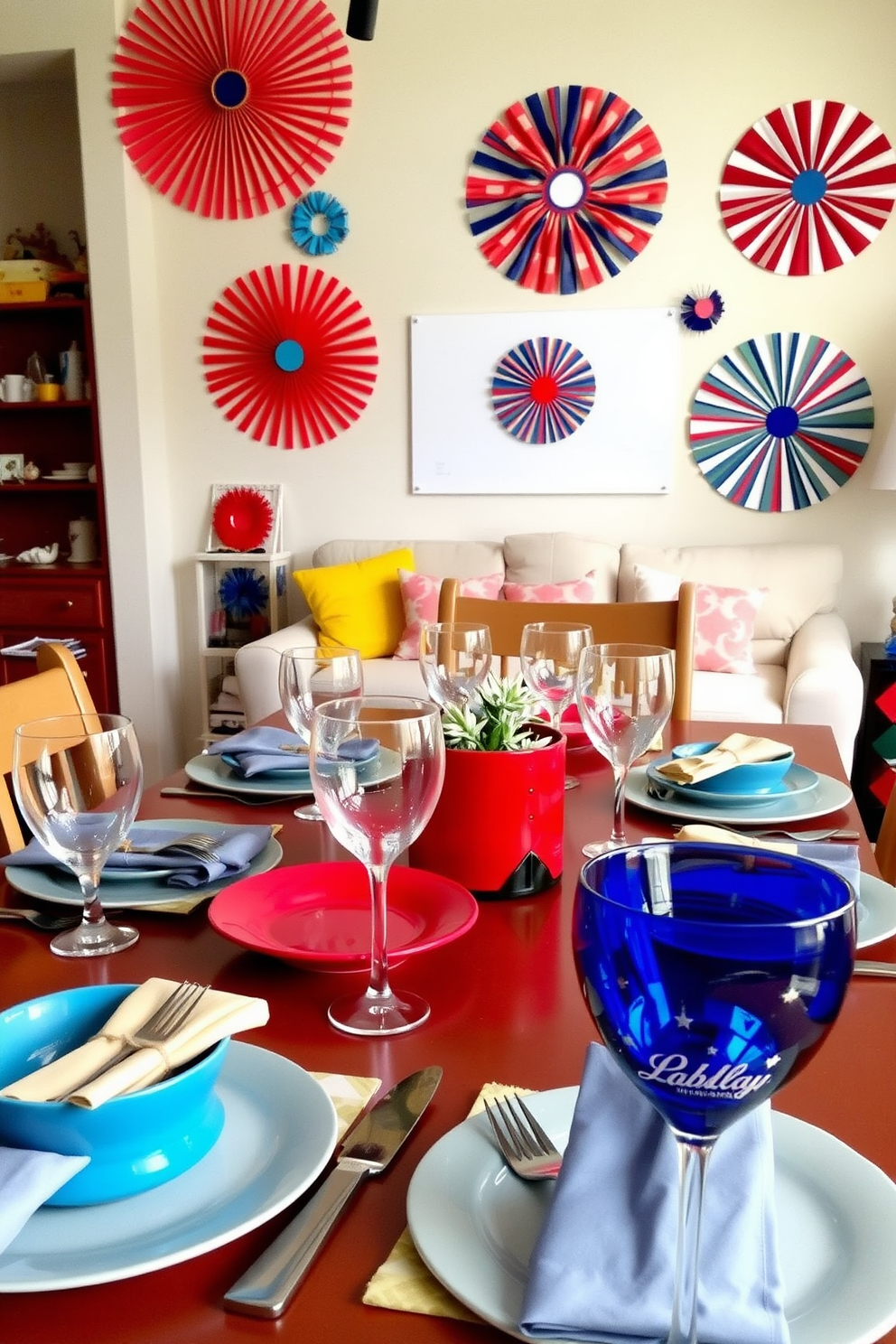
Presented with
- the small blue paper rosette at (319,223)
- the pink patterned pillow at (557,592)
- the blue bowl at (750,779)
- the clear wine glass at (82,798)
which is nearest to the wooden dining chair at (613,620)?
the blue bowl at (750,779)

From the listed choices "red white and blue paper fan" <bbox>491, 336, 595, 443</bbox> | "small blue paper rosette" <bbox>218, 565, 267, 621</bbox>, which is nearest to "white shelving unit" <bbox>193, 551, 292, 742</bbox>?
"small blue paper rosette" <bbox>218, 565, 267, 621</bbox>

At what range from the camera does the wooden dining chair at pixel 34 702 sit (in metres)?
1.25

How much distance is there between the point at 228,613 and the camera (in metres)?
4.09

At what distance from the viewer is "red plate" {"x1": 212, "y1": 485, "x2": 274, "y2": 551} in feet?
13.4

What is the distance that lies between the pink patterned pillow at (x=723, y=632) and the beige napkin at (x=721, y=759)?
218 centimetres

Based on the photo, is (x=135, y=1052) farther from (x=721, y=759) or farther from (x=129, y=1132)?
(x=721, y=759)

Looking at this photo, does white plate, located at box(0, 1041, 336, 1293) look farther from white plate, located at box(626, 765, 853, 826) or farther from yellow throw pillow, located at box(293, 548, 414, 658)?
yellow throw pillow, located at box(293, 548, 414, 658)

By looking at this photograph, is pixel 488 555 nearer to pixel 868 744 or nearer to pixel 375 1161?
pixel 868 744

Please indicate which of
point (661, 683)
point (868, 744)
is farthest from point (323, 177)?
point (661, 683)

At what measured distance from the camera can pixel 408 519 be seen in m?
4.07

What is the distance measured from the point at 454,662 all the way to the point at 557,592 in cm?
231

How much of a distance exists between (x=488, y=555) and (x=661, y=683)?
9.36 feet

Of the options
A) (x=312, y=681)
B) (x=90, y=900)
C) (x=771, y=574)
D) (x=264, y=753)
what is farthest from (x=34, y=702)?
(x=771, y=574)

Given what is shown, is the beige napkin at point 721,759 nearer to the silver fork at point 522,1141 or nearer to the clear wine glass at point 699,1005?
the silver fork at point 522,1141
